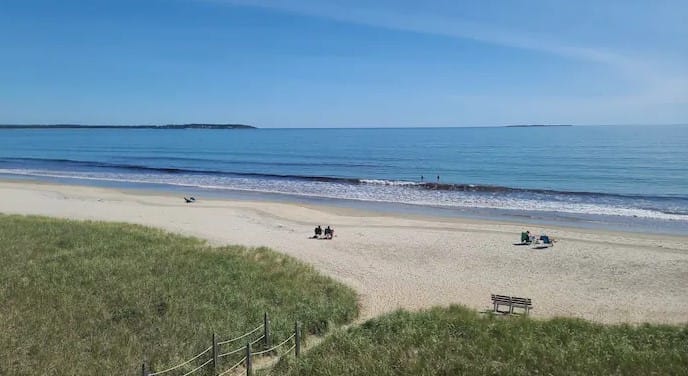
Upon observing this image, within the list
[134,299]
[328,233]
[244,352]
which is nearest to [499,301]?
[244,352]

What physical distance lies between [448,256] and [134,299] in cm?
1501

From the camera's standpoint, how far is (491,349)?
11938mm

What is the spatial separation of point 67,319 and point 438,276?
14045 mm

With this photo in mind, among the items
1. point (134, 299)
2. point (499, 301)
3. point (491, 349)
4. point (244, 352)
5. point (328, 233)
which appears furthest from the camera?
point (328, 233)

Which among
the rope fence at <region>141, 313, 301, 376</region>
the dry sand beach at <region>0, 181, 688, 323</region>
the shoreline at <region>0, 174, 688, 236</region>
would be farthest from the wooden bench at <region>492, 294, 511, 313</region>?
the shoreline at <region>0, 174, 688, 236</region>

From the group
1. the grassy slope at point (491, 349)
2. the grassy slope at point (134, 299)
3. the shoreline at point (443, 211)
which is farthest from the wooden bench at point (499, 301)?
the shoreline at point (443, 211)

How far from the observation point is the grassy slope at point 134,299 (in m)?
12.1

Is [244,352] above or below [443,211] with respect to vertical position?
below

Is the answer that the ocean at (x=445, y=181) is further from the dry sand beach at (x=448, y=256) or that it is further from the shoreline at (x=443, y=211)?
the dry sand beach at (x=448, y=256)

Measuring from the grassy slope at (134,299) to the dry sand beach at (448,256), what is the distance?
8.56ft

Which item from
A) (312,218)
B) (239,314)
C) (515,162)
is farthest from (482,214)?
(515,162)

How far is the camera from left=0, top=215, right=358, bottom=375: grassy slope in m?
12.1

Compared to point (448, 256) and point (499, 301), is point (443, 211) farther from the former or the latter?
point (499, 301)

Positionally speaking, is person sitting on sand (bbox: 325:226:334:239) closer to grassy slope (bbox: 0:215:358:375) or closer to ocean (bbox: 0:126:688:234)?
grassy slope (bbox: 0:215:358:375)
